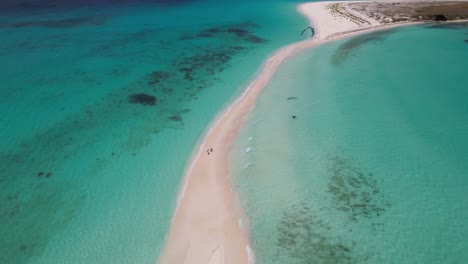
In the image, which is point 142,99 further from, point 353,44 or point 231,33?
point 353,44

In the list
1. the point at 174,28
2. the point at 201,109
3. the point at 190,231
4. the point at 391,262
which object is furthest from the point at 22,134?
the point at 174,28

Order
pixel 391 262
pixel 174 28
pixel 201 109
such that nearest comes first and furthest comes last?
pixel 391 262, pixel 201 109, pixel 174 28

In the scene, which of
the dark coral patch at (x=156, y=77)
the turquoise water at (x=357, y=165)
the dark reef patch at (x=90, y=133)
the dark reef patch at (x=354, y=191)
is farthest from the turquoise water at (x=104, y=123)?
the dark reef patch at (x=354, y=191)

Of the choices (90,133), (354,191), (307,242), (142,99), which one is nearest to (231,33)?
(142,99)

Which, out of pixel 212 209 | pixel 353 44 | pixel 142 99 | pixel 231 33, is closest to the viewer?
pixel 212 209

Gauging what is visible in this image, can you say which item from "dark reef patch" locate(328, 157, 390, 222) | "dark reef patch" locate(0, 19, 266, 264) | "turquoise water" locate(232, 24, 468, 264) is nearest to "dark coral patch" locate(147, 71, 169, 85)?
"dark reef patch" locate(0, 19, 266, 264)

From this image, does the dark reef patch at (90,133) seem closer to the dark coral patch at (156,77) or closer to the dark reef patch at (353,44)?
the dark coral patch at (156,77)

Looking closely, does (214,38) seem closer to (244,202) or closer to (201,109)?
(201,109)
